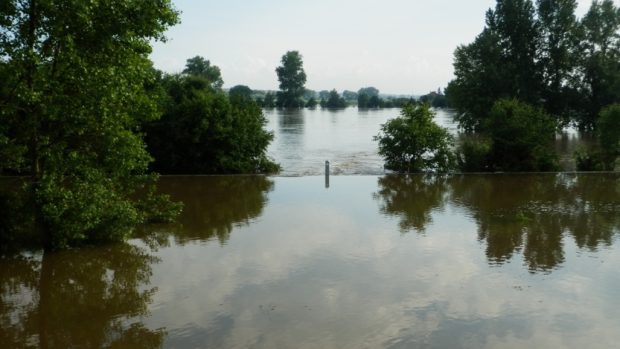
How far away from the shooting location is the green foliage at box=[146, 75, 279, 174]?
2797 centimetres

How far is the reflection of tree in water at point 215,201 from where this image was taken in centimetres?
1727

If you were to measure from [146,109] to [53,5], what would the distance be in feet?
11.5

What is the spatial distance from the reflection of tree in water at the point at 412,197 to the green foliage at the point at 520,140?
396 centimetres

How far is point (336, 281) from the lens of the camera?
12516mm

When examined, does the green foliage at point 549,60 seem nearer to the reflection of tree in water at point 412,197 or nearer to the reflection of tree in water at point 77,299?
the reflection of tree in water at point 412,197

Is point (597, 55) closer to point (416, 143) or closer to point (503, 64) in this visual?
point (503, 64)

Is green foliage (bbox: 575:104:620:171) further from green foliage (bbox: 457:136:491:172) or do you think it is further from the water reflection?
green foliage (bbox: 457:136:491:172)

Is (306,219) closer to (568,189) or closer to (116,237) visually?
(116,237)

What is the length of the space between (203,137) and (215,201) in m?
7.23

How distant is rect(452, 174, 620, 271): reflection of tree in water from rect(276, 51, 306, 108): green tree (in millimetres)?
107571

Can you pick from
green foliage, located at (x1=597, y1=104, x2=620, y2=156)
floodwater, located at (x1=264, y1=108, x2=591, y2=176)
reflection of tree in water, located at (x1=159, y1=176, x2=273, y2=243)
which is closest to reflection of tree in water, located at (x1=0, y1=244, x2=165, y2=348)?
reflection of tree in water, located at (x1=159, y1=176, x2=273, y2=243)

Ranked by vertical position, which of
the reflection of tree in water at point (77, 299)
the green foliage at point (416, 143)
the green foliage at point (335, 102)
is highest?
the green foliage at point (335, 102)

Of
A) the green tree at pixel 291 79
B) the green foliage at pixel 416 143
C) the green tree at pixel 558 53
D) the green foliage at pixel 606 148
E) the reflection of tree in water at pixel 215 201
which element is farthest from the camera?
the green tree at pixel 291 79

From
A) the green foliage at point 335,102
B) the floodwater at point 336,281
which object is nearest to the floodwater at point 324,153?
the floodwater at point 336,281
